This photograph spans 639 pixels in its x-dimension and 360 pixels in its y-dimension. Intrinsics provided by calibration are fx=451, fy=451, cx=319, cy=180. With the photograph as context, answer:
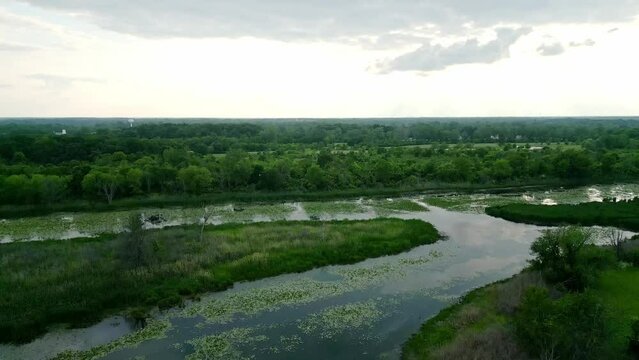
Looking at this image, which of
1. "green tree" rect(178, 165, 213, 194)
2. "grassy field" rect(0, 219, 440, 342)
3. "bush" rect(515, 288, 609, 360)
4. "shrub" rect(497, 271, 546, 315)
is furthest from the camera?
"green tree" rect(178, 165, 213, 194)

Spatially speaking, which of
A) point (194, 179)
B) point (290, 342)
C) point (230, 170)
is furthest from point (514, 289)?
point (230, 170)

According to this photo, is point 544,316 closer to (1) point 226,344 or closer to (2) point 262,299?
(1) point 226,344

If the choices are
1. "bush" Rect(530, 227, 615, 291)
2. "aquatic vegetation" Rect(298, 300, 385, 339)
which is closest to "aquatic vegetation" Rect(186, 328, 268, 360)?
"aquatic vegetation" Rect(298, 300, 385, 339)

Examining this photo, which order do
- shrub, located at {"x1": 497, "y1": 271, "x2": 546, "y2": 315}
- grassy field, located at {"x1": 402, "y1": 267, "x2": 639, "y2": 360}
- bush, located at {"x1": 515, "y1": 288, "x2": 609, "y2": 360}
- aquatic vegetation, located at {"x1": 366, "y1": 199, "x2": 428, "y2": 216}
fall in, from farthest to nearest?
aquatic vegetation, located at {"x1": 366, "y1": 199, "x2": 428, "y2": 216}
shrub, located at {"x1": 497, "y1": 271, "x2": 546, "y2": 315}
grassy field, located at {"x1": 402, "y1": 267, "x2": 639, "y2": 360}
bush, located at {"x1": 515, "y1": 288, "x2": 609, "y2": 360}

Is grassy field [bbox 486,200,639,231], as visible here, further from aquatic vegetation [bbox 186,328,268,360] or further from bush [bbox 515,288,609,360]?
aquatic vegetation [bbox 186,328,268,360]

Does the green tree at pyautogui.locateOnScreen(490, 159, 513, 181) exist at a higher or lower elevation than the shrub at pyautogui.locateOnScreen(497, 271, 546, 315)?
higher
